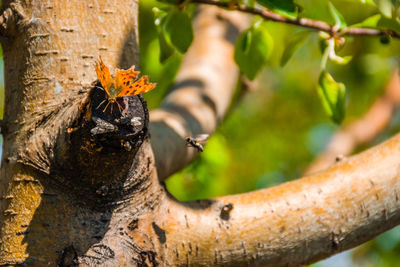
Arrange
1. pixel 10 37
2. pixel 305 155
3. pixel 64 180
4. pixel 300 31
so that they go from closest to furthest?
pixel 64 180
pixel 10 37
pixel 300 31
pixel 305 155

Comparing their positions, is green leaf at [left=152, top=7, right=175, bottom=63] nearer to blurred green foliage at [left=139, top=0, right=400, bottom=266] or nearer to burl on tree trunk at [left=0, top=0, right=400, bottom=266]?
burl on tree trunk at [left=0, top=0, right=400, bottom=266]

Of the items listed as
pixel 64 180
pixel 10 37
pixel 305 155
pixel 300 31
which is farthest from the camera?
pixel 305 155

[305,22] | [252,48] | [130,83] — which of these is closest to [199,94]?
[252,48]

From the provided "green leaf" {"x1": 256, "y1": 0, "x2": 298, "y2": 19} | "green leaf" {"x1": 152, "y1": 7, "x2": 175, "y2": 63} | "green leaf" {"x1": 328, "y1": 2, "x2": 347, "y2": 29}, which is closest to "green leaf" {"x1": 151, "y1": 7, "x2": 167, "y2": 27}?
"green leaf" {"x1": 152, "y1": 7, "x2": 175, "y2": 63}

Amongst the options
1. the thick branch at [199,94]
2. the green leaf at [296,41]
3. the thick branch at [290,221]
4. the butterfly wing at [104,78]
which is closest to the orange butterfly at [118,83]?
the butterfly wing at [104,78]

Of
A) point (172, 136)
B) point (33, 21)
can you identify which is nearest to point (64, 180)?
point (33, 21)

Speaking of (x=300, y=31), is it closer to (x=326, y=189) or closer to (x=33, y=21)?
(x=326, y=189)

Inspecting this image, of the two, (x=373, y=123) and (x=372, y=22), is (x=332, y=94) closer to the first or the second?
(x=372, y=22)
